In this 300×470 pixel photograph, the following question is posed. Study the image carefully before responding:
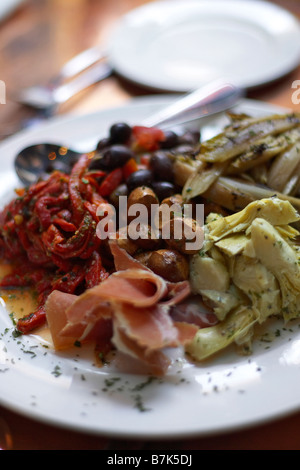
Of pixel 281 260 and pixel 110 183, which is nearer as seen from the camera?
pixel 281 260

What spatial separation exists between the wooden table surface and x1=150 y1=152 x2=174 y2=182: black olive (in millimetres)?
1340

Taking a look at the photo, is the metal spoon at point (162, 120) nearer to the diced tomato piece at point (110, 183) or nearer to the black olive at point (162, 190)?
the diced tomato piece at point (110, 183)

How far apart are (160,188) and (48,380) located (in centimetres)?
113

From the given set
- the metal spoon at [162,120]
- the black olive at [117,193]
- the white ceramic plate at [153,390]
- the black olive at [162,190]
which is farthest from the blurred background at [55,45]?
the white ceramic plate at [153,390]

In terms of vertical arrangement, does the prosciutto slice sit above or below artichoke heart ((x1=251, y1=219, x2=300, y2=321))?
below

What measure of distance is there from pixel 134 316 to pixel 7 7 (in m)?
4.88

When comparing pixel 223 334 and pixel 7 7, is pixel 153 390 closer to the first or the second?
pixel 223 334

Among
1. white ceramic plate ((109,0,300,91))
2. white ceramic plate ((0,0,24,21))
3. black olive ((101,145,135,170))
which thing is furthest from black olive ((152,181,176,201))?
white ceramic plate ((0,0,24,21))

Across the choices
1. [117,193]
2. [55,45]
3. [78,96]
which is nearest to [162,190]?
[117,193]

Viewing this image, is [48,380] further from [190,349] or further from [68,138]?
[68,138]

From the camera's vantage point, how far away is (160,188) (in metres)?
2.55

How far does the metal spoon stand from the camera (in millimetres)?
3049

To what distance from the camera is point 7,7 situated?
5.51 metres

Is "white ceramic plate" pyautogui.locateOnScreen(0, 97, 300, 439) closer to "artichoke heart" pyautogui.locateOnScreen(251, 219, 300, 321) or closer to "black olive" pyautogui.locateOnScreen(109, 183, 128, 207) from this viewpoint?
"artichoke heart" pyautogui.locateOnScreen(251, 219, 300, 321)
